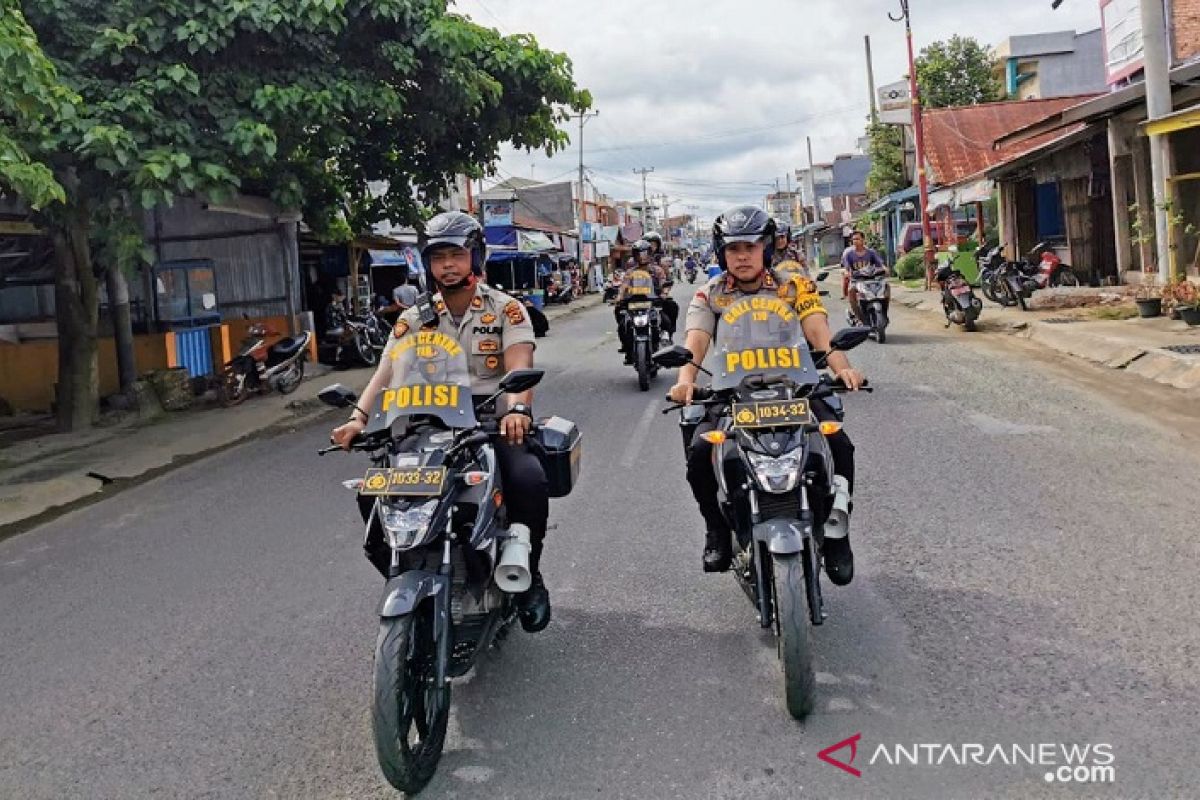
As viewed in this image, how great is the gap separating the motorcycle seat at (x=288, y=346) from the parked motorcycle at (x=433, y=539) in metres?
11.5

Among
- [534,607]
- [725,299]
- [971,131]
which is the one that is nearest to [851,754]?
[534,607]

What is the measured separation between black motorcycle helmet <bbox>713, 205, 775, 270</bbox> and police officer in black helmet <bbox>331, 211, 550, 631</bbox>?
90cm

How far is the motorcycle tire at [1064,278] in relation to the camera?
65.1ft

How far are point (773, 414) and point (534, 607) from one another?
4.15 ft

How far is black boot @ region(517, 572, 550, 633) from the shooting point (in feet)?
13.6

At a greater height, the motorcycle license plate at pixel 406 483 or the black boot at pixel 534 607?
the motorcycle license plate at pixel 406 483

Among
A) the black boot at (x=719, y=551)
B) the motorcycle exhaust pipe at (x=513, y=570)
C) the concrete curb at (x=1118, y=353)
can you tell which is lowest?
the black boot at (x=719, y=551)

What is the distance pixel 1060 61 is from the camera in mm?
43750

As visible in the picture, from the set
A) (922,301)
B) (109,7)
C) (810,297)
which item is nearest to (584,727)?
(810,297)

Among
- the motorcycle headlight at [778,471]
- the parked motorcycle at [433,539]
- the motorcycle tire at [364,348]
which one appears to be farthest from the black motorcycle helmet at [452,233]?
the motorcycle tire at [364,348]

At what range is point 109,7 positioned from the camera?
973cm

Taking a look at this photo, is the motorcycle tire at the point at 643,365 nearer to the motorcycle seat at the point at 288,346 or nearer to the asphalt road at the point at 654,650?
the asphalt road at the point at 654,650

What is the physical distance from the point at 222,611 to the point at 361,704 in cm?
159

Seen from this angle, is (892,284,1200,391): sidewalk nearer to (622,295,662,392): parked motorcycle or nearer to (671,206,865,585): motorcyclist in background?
(622,295,662,392): parked motorcycle
